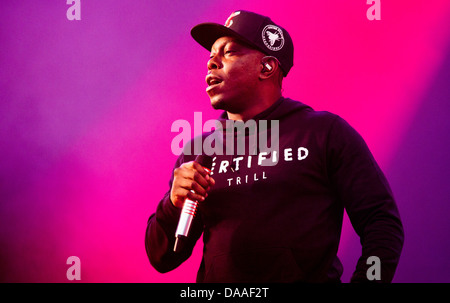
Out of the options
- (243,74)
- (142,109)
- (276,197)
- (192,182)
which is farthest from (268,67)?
(142,109)

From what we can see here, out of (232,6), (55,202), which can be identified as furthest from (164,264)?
(232,6)

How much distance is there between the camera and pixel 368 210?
138cm

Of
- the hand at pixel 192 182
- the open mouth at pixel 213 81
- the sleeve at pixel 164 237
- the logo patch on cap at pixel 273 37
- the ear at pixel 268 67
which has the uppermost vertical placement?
the logo patch on cap at pixel 273 37

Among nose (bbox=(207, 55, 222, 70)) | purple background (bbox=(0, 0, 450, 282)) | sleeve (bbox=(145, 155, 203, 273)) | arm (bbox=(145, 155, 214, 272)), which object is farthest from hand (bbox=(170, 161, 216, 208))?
purple background (bbox=(0, 0, 450, 282))

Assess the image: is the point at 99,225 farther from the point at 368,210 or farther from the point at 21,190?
the point at 368,210

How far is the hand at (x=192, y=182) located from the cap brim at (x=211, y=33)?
0.64 metres

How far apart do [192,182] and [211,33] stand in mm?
769

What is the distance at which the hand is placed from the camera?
1.28 metres

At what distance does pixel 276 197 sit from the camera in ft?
4.81

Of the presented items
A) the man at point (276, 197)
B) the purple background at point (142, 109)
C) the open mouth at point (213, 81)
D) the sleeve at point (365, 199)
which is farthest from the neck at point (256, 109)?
the purple background at point (142, 109)

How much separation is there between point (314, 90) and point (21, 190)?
5.55ft

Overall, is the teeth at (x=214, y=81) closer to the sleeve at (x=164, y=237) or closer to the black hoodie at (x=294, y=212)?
the black hoodie at (x=294, y=212)

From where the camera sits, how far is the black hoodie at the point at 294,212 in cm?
137

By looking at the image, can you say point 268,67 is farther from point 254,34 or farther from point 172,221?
point 172,221
